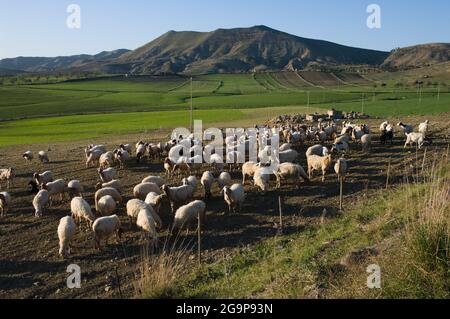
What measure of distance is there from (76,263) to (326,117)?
128ft

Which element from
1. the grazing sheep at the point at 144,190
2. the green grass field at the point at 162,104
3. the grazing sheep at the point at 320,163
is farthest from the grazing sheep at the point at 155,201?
the green grass field at the point at 162,104

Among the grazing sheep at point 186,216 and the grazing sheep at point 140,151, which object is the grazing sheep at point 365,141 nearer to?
the grazing sheep at point 140,151

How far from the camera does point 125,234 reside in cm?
1505

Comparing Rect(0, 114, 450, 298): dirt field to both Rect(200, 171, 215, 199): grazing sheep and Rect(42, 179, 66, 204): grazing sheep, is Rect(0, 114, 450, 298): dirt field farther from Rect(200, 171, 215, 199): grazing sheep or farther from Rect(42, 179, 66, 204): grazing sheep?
Rect(42, 179, 66, 204): grazing sheep

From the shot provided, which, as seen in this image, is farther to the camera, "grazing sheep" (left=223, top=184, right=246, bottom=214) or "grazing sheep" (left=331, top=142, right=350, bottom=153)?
"grazing sheep" (left=331, top=142, right=350, bottom=153)

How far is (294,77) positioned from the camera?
139m

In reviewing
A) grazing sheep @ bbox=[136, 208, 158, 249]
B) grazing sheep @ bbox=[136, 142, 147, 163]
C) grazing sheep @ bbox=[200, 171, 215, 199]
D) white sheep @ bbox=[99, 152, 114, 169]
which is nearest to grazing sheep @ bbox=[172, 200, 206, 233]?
grazing sheep @ bbox=[136, 208, 158, 249]

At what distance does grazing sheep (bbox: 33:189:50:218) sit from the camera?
17.4 m

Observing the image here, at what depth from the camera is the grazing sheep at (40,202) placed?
1736 cm

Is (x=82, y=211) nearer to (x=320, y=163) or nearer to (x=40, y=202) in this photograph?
(x=40, y=202)

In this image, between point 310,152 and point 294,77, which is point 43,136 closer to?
point 310,152

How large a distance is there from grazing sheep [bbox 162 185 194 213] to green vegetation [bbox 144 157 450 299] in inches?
207

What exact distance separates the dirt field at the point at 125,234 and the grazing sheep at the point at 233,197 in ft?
1.22
